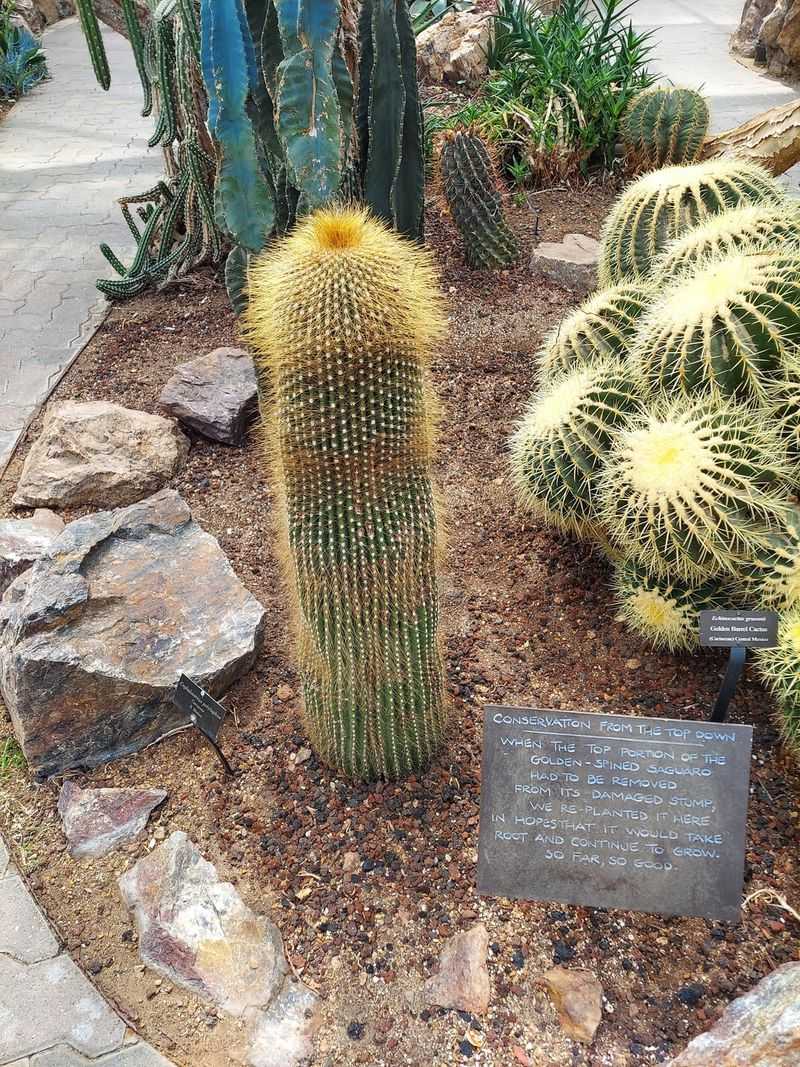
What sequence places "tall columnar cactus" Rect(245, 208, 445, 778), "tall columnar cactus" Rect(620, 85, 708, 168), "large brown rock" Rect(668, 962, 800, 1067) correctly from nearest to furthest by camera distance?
"large brown rock" Rect(668, 962, 800, 1067) < "tall columnar cactus" Rect(245, 208, 445, 778) < "tall columnar cactus" Rect(620, 85, 708, 168)

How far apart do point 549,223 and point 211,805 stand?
4.47m

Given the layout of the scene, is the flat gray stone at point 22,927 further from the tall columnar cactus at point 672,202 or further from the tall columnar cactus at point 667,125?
the tall columnar cactus at point 667,125

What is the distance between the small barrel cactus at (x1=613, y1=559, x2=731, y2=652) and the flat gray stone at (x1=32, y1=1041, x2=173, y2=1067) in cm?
164

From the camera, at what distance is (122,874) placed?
219 centimetres

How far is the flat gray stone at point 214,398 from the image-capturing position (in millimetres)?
3773

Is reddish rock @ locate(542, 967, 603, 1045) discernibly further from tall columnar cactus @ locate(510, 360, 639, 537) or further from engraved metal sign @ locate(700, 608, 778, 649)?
tall columnar cactus @ locate(510, 360, 639, 537)

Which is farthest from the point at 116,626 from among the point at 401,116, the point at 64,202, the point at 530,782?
the point at 64,202

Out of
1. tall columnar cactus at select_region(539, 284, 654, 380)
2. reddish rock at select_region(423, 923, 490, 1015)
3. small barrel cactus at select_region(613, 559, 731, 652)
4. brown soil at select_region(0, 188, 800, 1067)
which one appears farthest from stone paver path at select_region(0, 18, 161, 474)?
reddish rock at select_region(423, 923, 490, 1015)

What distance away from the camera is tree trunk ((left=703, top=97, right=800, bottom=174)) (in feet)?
17.2

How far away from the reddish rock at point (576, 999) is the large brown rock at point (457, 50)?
8033 millimetres

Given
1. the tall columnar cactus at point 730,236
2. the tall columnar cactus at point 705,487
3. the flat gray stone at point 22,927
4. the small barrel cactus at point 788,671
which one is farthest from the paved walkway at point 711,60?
the flat gray stone at point 22,927

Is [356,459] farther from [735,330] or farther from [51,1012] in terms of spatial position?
[51,1012]

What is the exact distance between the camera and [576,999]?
185cm

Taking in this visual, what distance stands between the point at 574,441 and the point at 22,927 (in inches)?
78.6
